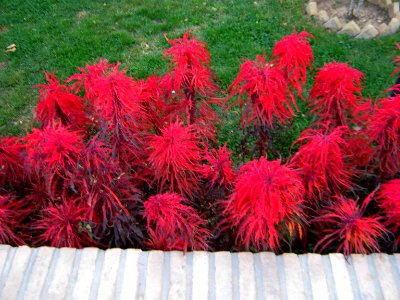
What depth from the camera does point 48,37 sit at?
17.1 ft

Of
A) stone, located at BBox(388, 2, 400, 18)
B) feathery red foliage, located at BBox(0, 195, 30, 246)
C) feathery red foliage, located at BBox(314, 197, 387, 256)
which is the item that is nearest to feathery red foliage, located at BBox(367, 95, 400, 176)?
feathery red foliage, located at BBox(314, 197, 387, 256)

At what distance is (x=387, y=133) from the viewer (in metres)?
2.40

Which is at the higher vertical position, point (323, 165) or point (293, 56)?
point (293, 56)

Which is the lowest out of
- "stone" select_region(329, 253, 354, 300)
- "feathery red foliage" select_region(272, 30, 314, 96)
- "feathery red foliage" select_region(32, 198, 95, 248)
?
"feathery red foliage" select_region(32, 198, 95, 248)

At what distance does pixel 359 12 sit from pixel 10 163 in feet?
14.1

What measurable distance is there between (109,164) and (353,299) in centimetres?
137

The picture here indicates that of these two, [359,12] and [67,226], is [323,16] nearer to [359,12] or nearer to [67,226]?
[359,12]

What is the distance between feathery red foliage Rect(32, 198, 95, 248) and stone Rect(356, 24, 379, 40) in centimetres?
375

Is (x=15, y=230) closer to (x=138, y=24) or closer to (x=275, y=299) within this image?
(x=275, y=299)

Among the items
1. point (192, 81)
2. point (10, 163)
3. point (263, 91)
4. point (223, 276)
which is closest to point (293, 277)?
point (223, 276)

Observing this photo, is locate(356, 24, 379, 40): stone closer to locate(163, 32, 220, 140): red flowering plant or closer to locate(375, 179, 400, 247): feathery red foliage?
locate(163, 32, 220, 140): red flowering plant

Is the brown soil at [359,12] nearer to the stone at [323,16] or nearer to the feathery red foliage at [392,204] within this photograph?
the stone at [323,16]

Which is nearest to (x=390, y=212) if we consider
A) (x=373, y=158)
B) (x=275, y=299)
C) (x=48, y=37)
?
→ (x=373, y=158)

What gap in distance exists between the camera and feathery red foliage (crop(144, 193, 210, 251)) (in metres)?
2.32
